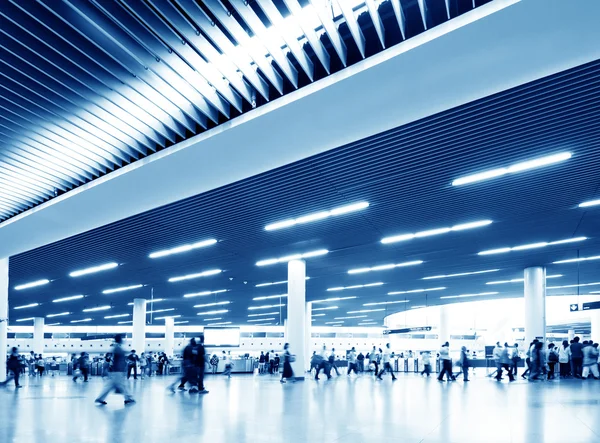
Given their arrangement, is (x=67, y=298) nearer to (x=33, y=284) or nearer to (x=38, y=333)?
(x=33, y=284)

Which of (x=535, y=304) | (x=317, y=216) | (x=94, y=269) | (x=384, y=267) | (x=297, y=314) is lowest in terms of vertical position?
(x=297, y=314)

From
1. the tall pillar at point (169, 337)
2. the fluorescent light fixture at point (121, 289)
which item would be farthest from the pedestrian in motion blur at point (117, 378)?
the tall pillar at point (169, 337)

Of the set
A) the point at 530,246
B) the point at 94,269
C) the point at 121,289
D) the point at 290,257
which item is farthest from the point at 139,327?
the point at 530,246

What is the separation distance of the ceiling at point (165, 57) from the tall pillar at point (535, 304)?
1961 centimetres

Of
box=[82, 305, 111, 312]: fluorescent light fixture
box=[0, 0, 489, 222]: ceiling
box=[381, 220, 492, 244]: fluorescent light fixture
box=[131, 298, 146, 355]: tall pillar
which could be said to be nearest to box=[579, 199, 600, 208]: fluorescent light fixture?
box=[381, 220, 492, 244]: fluorescent light fixture

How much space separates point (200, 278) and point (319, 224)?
12.3 m

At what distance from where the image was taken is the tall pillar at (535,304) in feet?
79.9

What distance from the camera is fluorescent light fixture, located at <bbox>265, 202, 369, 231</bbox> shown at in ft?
47.7

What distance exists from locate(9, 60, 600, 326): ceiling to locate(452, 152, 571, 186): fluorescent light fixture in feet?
0.71

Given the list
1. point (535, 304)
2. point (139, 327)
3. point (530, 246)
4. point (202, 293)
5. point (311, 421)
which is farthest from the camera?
point (139, 327)

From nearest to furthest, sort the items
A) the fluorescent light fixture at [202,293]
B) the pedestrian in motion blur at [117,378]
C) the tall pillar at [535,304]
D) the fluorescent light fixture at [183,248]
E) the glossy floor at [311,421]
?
the glossy floor at [311,421]
the pedestrian in motion blur at [117,378]
the fluorescent light fixture at [183,248]
the tall pillar at [535,304]
the fluorescent light fixture at [202,293]

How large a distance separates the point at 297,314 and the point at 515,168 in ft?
38.2

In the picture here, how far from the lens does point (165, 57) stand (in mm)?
7184

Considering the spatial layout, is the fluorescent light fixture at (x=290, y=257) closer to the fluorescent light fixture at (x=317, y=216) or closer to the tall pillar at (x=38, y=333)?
the fluorescent light fixture at (x=317, y=216)
